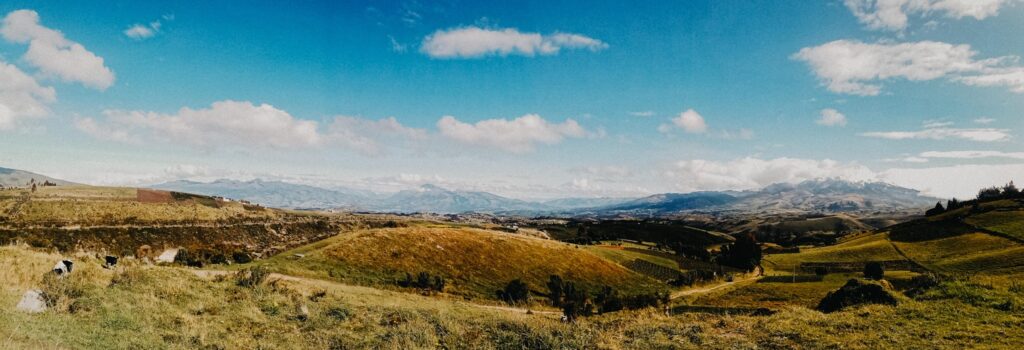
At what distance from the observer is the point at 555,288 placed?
74500 millimetres

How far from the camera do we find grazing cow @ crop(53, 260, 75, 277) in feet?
62.5

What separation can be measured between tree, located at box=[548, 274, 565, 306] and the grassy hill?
62.0 inches

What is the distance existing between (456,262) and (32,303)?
62.1m

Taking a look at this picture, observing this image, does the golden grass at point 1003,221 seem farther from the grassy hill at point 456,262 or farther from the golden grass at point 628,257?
the grassy hill at point 456,262

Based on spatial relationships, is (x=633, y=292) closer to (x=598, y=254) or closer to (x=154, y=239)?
(x=598, y=254)

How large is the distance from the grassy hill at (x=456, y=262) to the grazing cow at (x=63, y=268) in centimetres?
3062

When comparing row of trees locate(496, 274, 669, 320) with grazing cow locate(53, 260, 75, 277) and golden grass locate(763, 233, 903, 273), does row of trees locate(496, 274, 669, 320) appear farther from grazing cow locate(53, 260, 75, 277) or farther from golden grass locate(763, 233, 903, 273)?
golden grass locate(763, 233, 903, 273)

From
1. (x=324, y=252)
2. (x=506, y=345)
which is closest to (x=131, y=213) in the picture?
(x=324, y=252)

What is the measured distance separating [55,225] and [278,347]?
326ft

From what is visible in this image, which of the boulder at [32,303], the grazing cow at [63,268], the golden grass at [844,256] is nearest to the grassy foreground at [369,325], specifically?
the boulder at [32,303]

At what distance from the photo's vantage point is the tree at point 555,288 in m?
67.5

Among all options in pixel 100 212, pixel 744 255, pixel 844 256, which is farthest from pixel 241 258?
pixel 844 256

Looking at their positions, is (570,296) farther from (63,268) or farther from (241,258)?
(63,268)

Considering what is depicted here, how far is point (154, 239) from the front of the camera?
85438mm
